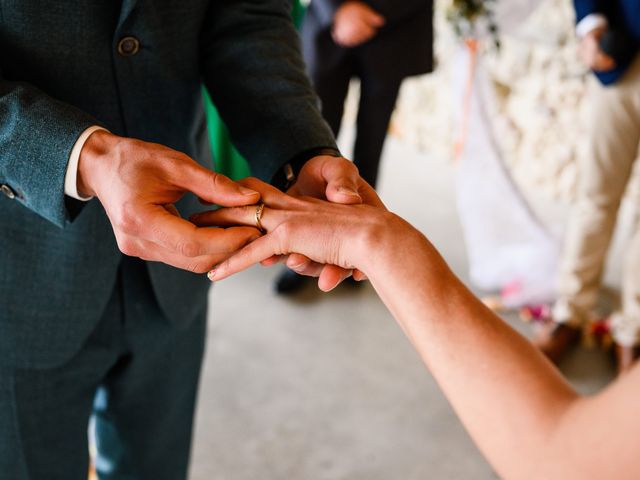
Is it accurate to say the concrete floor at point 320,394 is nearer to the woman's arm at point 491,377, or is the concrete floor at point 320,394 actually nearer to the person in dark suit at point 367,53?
the person in dark suit at point 367,53

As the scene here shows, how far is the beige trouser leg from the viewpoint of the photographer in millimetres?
2408

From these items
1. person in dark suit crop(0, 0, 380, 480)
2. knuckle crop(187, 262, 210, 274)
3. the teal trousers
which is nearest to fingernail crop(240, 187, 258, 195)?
person in dark suit crop(0, 0, 380, 480)

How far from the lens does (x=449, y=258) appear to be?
10.8 feet

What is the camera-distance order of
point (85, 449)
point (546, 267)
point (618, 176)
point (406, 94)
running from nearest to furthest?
point (85, 449) < point (618, 176) < point (546, 267) < point (406, 94)

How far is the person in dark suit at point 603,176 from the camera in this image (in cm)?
231

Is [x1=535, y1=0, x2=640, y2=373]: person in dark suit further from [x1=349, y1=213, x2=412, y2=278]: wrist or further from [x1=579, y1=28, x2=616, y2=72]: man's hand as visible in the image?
[x1=349, y1=213, x2=412, y2=278]: wrist

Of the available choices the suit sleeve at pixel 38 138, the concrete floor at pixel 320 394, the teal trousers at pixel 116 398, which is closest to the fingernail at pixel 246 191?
the suit sleeve at pixel 38 138

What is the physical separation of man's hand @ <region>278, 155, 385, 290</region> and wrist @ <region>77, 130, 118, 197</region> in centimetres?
27

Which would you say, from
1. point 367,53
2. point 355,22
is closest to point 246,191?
point 355,22

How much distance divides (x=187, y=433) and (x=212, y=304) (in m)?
1.36

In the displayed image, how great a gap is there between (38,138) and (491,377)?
2.06 ft

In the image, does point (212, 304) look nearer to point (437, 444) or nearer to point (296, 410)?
point (296, 410)

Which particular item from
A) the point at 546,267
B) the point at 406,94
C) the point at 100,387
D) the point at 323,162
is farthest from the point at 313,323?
the point at 406,94

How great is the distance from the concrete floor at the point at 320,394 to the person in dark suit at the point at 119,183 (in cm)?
88
